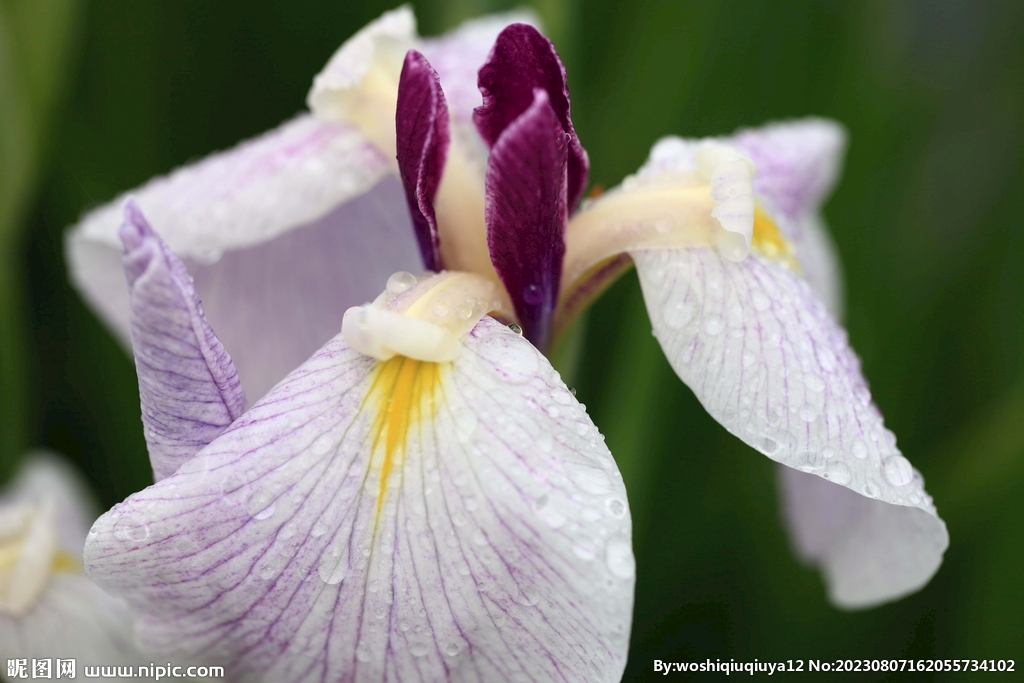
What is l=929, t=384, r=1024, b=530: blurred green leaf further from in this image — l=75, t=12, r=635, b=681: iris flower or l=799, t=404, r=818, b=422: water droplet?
l=75, t=12, r=635, b=681: iris flower

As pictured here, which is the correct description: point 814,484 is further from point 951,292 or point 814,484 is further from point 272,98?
point 272,98

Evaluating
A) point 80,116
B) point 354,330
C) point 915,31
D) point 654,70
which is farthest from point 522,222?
point 915,31

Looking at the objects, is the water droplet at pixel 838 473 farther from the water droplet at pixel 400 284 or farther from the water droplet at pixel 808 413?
the water droplet at pixel 400 284

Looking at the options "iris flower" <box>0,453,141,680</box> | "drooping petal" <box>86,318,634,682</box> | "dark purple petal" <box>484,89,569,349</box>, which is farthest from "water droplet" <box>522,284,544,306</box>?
"iris flower" <box>0,453,141,680</box>

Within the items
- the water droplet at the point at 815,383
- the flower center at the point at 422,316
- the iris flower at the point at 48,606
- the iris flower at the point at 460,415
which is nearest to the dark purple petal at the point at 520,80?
the iris flower at the point at 460,415

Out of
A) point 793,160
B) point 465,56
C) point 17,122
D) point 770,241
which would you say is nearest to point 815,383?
point 770,241

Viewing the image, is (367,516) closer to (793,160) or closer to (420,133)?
(420,133)

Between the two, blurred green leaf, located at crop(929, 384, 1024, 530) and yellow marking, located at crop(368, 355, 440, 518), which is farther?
blurred green leaf, located at crop(929, 384, 1024, 530)
